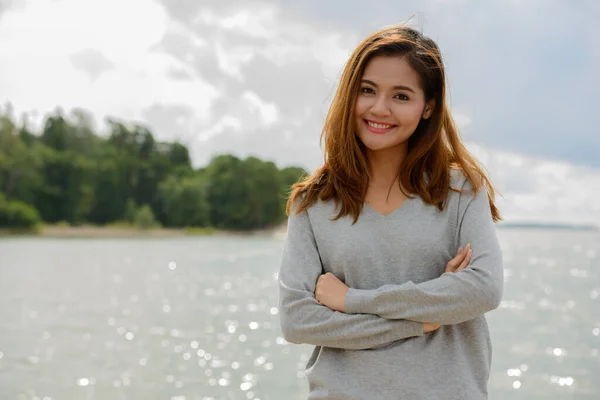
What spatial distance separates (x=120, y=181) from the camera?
7719 cm

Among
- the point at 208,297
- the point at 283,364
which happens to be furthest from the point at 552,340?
the point at 208,297

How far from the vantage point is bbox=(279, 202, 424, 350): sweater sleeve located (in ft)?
7.18

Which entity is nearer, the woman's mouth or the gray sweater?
the gray sweater

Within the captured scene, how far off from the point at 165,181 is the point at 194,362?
6800cm

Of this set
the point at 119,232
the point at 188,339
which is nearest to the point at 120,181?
the point at 119,232

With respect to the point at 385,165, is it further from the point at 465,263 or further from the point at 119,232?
the point at 119,232

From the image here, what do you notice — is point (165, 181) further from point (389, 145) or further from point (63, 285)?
point (389, 145)

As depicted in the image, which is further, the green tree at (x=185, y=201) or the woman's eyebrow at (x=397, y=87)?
the green tree at (x=185, y=201)

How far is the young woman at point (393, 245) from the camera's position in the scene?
2176mm

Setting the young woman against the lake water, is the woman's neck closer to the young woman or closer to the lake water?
the young woman

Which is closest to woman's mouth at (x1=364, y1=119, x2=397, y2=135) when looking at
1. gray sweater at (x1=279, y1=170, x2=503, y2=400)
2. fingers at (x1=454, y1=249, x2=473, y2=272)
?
gray sweater at (x1=279, y1=170, x2=503, y2=400)

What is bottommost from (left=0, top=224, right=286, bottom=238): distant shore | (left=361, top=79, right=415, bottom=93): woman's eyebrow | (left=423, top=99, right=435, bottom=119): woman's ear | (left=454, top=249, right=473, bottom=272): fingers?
(left=0, top=224, right=286, bottom=238): distant shore

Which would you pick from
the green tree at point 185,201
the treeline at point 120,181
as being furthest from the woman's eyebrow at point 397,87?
the green tree at point 185,201

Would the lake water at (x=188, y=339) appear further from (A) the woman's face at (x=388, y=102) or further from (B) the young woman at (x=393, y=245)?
(A) the woman's face at (x=388, y=102)
